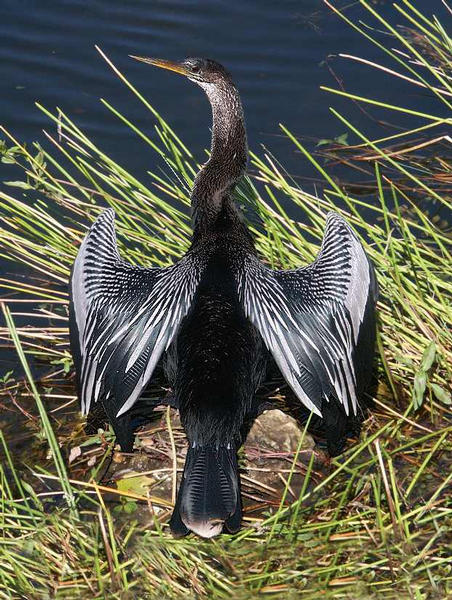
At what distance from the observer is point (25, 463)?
15.4ft

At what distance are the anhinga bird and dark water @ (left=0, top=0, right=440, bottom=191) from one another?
228 cm

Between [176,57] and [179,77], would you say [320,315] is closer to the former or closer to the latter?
[179,77]

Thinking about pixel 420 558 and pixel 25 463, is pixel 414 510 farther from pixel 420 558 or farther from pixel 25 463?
pixel 25 463

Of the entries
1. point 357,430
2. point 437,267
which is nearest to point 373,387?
point 357,430

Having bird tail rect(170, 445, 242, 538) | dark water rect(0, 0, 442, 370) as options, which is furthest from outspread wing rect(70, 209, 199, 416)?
dark water rect(0, 0, 442, 370)

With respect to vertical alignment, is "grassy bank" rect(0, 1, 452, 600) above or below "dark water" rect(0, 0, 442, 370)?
below

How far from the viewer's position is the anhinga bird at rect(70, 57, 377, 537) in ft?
13.4

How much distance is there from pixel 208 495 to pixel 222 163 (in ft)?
5.91

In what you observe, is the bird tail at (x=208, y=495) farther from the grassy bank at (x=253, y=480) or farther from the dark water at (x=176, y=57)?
the dark water at (x=176, y=57)

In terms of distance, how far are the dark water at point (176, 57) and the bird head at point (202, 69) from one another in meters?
1.99

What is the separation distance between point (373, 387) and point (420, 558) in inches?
57.5

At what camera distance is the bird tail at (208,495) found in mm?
3805

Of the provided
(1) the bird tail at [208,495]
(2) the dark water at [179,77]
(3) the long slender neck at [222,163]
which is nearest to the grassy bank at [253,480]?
(1) the bird tail at [208,495]

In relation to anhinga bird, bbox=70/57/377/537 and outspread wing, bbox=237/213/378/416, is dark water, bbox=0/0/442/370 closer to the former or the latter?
anhinga bird, bbox=70/57/377/537
